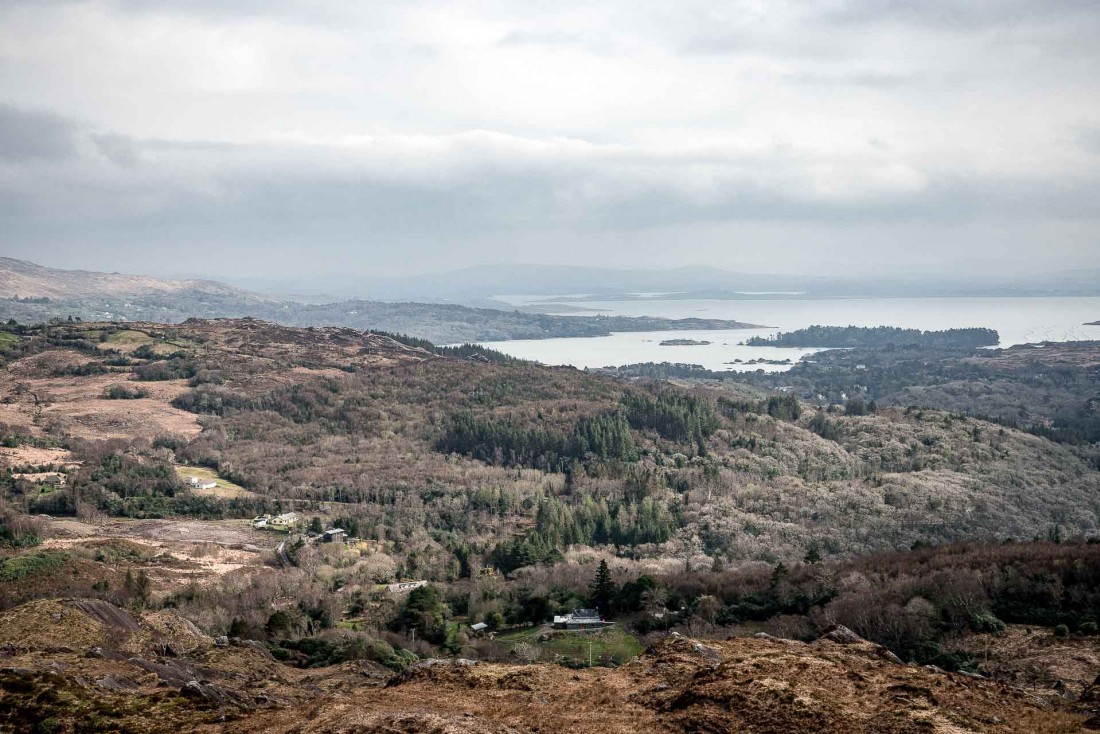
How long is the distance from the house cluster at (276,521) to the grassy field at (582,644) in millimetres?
33242

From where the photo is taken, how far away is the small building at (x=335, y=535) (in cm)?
6556

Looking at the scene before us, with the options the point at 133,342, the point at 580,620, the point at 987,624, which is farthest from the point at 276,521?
the point at 133,342

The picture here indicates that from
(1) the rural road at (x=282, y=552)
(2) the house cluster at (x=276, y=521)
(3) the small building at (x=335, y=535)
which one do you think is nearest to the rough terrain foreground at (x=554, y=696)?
(1) the rural road at (x=282, y=552)

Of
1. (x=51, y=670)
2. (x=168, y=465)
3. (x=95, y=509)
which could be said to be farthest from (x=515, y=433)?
(x=51, y=670)

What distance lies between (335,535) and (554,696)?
49.0 m

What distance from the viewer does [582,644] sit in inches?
1517

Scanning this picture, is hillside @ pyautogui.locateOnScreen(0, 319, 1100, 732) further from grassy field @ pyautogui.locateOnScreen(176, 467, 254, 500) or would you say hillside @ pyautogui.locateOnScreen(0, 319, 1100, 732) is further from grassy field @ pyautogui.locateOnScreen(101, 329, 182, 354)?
grassy field @ pyautogui.locateOnScreen(101, 329, 182, 354)

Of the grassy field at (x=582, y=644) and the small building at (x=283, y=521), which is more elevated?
the grassy field at (x=582, y=644)

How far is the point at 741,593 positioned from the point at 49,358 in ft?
395

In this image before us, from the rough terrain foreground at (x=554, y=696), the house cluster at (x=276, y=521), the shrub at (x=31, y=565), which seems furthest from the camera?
the house cluster at (x=276, y=521)

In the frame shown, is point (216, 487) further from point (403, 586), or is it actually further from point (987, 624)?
point (987, 624)

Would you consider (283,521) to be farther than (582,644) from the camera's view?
Yes

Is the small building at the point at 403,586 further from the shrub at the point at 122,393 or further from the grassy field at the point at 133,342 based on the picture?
the grassy field at the point at 133,342

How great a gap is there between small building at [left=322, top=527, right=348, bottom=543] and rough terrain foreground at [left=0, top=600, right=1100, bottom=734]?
129 ft
